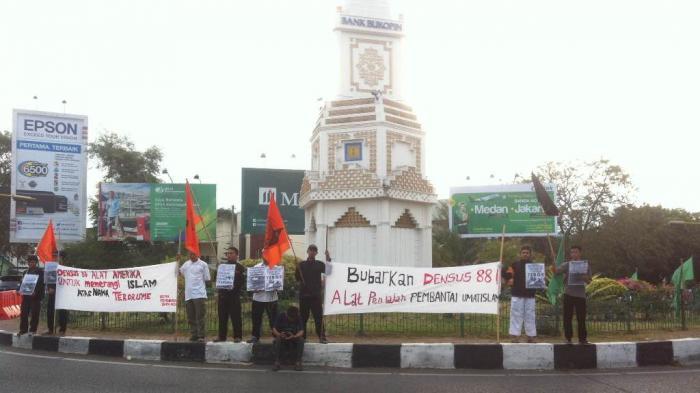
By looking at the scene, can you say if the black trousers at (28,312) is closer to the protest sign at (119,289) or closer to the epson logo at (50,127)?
the protest sign at (119,289)

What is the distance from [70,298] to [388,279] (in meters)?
5.57

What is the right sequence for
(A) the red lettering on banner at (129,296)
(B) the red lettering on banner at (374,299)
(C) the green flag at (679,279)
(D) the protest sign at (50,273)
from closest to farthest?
(B) the red lettering on banner at (374,299), (A) the red lettering on banner at (129,296), (D) the protest sign at (50,273), (C) the green flag at (679,279)

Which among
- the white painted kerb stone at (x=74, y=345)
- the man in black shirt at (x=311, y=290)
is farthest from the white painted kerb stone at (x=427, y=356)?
→ the white painted kerb stone at (x=74, y=345)

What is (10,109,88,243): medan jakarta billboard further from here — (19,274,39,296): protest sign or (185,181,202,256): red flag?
(185,181,202,256): red flag

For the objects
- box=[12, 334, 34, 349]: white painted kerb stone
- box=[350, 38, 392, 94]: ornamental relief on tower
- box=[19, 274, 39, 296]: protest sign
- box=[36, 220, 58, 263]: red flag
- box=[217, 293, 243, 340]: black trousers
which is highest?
box=[350, 38, 392, 94]: ornamental relief on tower

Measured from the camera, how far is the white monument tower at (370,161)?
1792 cm

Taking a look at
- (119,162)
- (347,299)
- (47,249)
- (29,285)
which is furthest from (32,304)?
(119,162)

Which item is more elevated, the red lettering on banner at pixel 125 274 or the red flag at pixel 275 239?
the red flag at pixel 275 239

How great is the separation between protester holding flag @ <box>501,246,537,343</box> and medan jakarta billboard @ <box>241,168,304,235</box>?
27606 millimetres

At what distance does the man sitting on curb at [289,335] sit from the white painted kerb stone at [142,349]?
197 cm

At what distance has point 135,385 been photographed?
23.6 ft

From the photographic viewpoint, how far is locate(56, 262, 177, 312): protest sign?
1082 cm

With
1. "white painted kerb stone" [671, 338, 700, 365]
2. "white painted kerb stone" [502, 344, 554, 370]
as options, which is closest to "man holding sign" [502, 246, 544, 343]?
"white painted kerb stone" [502, 344, 554, 370]

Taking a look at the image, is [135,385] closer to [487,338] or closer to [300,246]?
[487,338]
